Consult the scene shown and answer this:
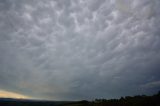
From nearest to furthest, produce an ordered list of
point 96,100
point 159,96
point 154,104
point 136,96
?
1. point 154,104
2. point 159,96
3. point 136,96
4. point 96,100

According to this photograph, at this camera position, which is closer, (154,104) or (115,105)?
(154,104)

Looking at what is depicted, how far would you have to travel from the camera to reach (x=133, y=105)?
13025cm

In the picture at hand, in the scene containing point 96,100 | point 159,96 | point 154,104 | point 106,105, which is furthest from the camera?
point 96,100

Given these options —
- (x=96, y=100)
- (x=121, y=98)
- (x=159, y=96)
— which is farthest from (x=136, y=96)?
(x=96, y=100)

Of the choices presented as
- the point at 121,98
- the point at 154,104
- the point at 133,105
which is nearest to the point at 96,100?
the point at 121,98

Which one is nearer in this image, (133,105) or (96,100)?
(133,105)

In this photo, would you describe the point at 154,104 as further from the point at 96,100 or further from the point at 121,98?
the point at 96,100

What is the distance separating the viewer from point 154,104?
125 metres

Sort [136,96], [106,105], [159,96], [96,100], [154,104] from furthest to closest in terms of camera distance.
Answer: [96,100] < [136,96] < [106,105] < [159,96] < [154,104]

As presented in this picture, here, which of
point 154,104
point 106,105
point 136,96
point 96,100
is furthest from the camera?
point 96,100

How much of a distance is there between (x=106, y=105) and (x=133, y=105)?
24.1 meters

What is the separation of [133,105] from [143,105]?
652cm

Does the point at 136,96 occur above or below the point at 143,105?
above

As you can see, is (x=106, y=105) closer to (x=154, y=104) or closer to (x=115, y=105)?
(x=115, y=105)
